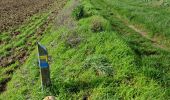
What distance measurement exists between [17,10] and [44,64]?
13.1 m

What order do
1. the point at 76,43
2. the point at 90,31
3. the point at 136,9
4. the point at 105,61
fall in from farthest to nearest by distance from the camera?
the point at 136,9, the point at 90,31, the point at 76,43, the point at 105,61

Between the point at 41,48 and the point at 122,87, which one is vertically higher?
the point at 41,48

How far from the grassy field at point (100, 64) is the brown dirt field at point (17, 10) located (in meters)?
3.13

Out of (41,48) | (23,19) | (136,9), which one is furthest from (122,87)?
(23,19)

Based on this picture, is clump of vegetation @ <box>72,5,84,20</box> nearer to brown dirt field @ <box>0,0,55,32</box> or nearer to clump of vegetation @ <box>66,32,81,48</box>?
clump of vegetation @ <box>66,32,81,48</box>

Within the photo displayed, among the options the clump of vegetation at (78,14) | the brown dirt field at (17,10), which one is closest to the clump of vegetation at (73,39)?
the clump of vegetation at (78,14)

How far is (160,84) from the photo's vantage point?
7.55 metres

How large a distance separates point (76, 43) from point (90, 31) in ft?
3.43

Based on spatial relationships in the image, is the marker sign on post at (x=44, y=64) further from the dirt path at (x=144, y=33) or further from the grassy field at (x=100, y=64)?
the dirt path at (x=144, y=33)

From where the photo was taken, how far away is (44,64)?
771 cm

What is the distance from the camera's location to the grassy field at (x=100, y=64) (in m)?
7.66

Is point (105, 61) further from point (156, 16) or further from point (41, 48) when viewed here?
point (156, 16)

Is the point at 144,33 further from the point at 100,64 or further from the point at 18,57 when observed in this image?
the point at 18,57

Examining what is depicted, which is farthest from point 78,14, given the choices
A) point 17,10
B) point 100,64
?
point 17,10
